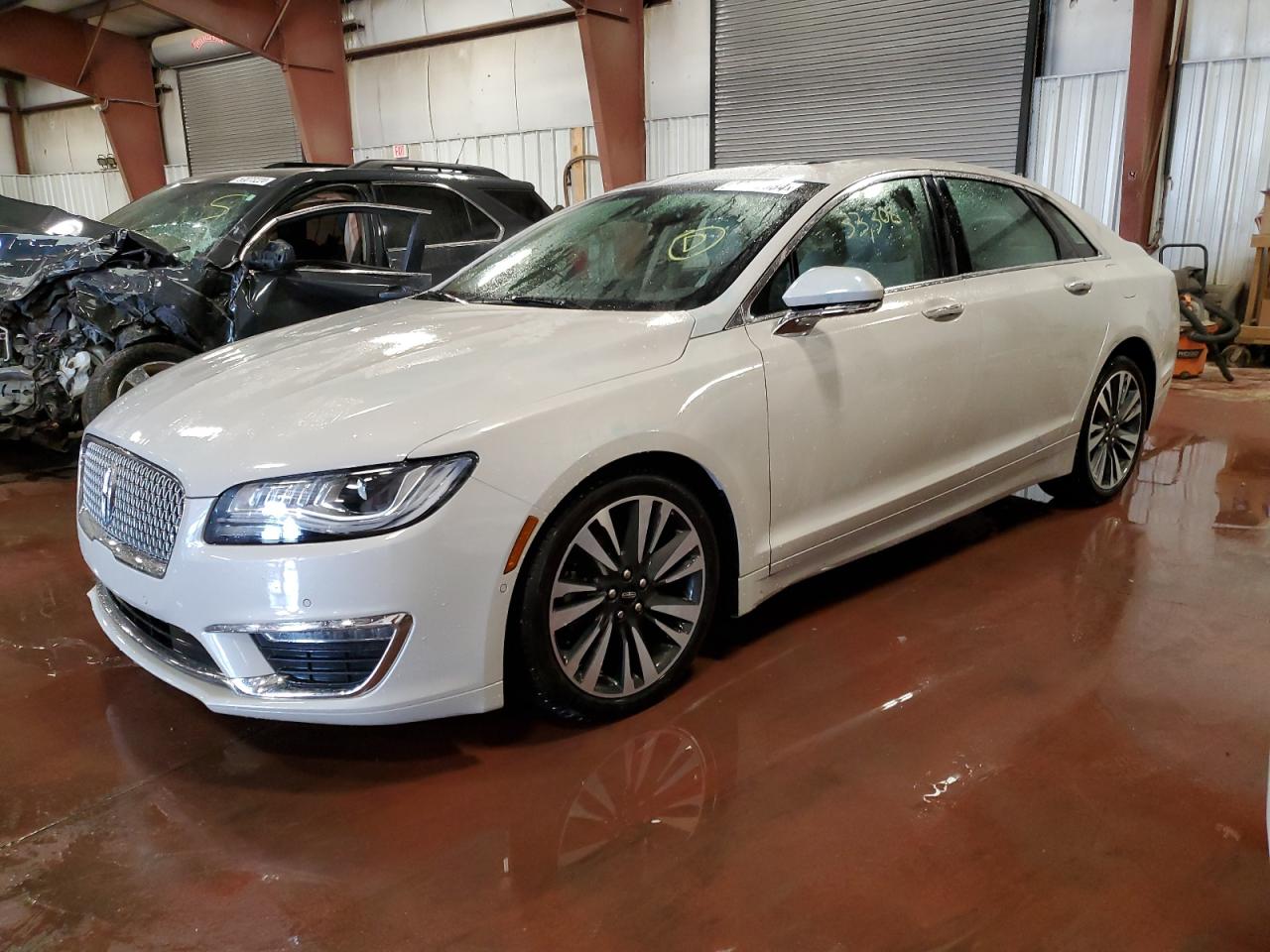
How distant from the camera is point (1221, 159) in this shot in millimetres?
7855

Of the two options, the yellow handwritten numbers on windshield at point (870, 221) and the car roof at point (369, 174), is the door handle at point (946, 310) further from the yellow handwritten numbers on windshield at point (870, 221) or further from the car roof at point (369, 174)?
the car roof at point (369, 174)

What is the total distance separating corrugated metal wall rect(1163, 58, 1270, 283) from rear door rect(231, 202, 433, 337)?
6.36 m

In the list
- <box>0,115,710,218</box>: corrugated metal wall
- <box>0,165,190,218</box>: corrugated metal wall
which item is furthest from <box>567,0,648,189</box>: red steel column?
<box>0,165,190,218</box>: corrugated metal wall

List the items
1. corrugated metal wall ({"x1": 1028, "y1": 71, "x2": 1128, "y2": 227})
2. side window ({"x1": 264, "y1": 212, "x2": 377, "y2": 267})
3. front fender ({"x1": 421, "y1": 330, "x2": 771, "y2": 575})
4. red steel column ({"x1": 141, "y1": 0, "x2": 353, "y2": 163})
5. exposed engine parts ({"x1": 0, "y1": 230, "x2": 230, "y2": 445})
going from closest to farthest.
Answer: front fender ({"x1": 421, "y1": 330, "x2": 771, "y2": 575}) < exposed engine parts ({"x1": 0, "y1": 230, "x2": 230, "y2": 445}) < side window ({"x1": 264, "y1": 212, "x2": 377, "y2": 267}) < corrugated metal wall ({"x1": 1028, "y1": 71, "x2": 1128, "y2": 227}) < red steel column ({"x1": 141, "y1": 0, "x2": 353, "y2": 163})

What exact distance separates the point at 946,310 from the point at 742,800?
168cm

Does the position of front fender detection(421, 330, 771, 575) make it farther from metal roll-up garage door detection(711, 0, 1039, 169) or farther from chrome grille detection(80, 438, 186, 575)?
metal roll-up garage door detection(711, 0, 1039, 169)

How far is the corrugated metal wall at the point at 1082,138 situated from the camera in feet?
Result: 26.6

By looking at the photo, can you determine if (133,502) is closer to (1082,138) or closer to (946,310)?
(946,310)

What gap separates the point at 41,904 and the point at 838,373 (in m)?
2.18

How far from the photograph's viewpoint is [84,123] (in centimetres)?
1738

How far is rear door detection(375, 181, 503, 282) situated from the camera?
5.48 meters

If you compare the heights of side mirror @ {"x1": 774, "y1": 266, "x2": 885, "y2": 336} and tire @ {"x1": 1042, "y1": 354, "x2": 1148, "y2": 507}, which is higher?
side mirror @ {"x1": 774, "y1": 266, "x2": 885, "y2": 336}

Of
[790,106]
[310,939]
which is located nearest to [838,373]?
[310,939]

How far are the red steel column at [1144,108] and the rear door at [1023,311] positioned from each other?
4706 millimetres
